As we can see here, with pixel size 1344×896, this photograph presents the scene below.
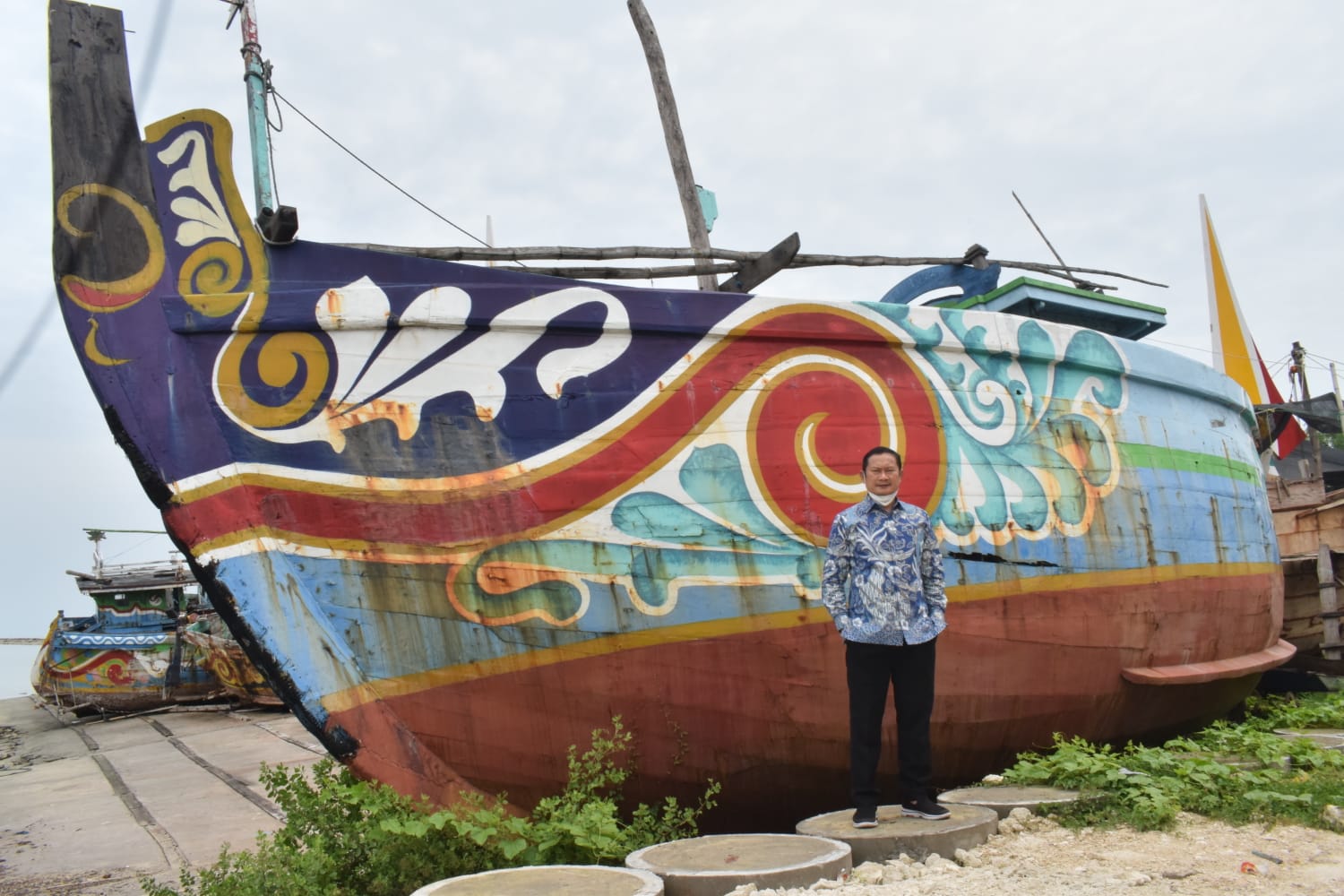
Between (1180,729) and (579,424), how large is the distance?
13.9 feet

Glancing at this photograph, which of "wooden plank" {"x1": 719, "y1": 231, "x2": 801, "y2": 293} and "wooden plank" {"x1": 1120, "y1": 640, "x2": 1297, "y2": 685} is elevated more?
"wooden plank" {"x1": 719, "y1": 231, "x2": 801, "y2": 293}

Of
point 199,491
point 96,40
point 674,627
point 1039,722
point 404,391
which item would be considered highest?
point 96,40

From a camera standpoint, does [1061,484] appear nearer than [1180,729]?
Yes

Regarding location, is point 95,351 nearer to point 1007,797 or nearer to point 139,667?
point 1007,797

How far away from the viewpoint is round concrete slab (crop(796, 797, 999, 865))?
3.04m

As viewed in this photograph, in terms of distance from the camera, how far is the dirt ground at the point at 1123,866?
101 inches

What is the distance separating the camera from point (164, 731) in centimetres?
1433

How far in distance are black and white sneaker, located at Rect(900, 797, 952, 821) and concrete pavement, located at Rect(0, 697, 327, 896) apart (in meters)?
3.42

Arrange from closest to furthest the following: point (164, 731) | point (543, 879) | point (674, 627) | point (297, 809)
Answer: point (543, 879)
point (297, 809)
point (674, 627)
point (164, 731)

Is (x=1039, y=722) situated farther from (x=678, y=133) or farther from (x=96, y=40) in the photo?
(x=96, y=40)

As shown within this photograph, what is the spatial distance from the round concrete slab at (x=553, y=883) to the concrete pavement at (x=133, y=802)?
2.40m

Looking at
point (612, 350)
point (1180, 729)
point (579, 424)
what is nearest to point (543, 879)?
point (579, 424)

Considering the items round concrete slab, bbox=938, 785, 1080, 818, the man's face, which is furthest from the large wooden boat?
the man's face

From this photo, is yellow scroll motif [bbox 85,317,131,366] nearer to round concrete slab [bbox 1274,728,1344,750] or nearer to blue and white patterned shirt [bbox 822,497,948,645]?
blue and white patterned shirt [bbox 822,497,948,645]
